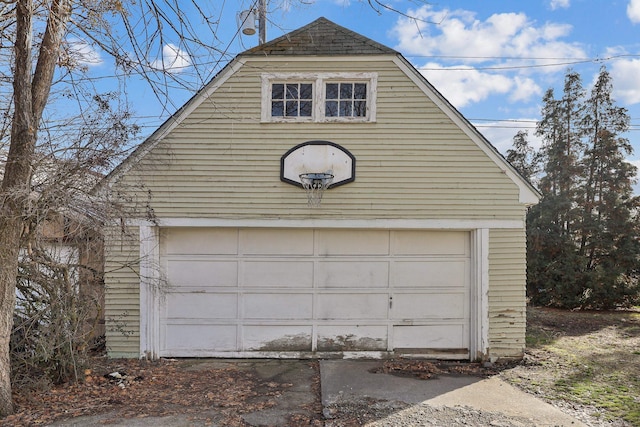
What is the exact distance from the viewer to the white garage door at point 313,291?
6.38m

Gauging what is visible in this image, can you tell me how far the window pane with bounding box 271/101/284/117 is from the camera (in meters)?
6.35

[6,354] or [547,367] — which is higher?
[6,354]

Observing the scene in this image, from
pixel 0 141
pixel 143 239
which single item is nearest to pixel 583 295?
pixel 143 239

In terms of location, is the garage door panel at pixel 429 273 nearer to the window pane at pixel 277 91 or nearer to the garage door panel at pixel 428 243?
the garage door panel at pixel 428 243

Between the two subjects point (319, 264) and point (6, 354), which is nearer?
point (6, 354)

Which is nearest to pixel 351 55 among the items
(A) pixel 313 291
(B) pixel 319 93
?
(B) pixel 319 93

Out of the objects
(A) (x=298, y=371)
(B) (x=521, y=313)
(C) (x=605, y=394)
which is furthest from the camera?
(B) (x=521, y=313)

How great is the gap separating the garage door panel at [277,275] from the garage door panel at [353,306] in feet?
1.25

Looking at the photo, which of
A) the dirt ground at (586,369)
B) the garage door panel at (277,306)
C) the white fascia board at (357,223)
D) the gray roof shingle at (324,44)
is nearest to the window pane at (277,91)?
the gray roof shingle at (324,44)

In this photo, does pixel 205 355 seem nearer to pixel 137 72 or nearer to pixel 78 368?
pixel 78 368

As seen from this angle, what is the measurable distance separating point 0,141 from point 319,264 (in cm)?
435

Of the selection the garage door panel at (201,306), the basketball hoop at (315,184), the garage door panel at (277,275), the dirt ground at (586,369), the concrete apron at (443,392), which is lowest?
the dirt ground at (586,369)

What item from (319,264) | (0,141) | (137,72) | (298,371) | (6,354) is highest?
(137,72)

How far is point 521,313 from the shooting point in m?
6.24
